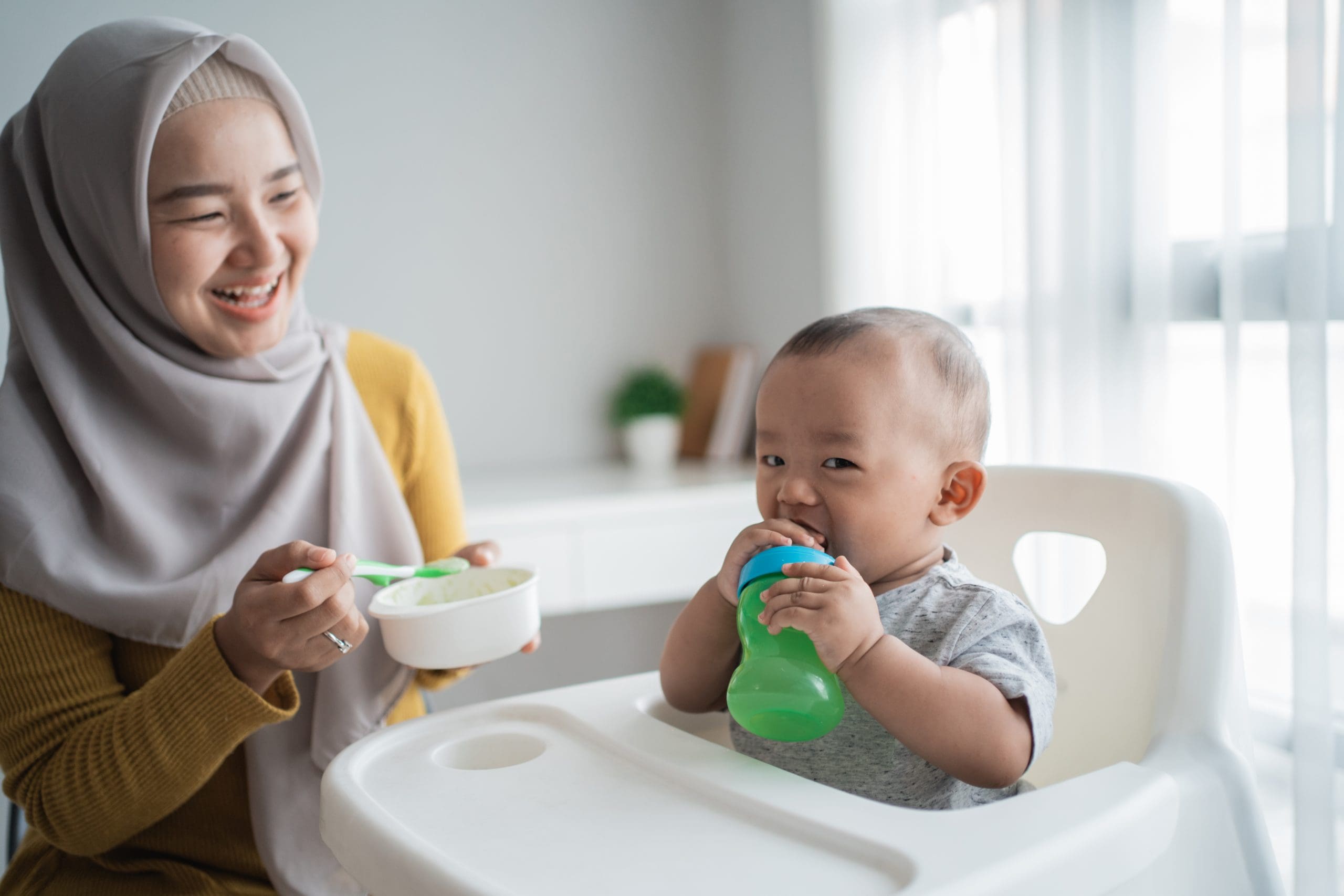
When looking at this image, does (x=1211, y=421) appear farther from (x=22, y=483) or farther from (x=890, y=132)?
(x=22, y=483)

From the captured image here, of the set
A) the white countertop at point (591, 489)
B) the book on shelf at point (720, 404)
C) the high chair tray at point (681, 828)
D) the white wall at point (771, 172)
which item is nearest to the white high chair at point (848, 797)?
the high chair tray at point (681, 828)

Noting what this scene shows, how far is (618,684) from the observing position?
0.90 metres

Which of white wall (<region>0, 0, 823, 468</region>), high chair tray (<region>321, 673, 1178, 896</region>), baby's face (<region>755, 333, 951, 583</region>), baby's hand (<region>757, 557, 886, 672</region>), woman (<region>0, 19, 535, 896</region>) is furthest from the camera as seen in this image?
white wall (<region>0, 0, 823, 468</region>)

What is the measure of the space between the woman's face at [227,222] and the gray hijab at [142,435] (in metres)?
0.03

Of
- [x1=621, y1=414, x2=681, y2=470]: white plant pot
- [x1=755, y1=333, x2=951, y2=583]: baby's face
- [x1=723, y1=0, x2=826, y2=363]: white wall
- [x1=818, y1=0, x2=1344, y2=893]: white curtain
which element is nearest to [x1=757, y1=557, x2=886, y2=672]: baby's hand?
[x1=755, y1=333, x2=951, y2=583]: baby's face

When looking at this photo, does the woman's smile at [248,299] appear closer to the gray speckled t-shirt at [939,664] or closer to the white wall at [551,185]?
the gray speckled t-shirt at [939,664]

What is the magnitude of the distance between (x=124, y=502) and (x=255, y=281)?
26 cm

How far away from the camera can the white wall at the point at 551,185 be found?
7.50ft

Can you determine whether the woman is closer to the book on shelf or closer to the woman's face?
the woman's face

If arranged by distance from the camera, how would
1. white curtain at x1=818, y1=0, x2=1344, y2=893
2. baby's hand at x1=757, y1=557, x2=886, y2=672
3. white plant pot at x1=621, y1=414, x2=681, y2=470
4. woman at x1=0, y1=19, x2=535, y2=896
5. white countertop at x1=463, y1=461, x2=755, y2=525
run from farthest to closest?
white plant pot at x1=621, y1=414, x2=681, y2=470 < white countertop at x1=463, y1=461, x2=755, y2=525 < white curtain at x1=818, y1=0, x2=1344, y2=893 < woman at x1=0, y1=19, x2=535, y2=896 < baby's hand at x1=757, y1=557, x2=886, y2=672

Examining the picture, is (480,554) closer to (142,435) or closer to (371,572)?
(371,572)

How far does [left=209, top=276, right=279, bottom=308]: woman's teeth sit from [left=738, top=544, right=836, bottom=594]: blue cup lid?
0.66 meters

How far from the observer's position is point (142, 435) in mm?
1109

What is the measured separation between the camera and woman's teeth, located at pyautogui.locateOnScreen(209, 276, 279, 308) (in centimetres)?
109
